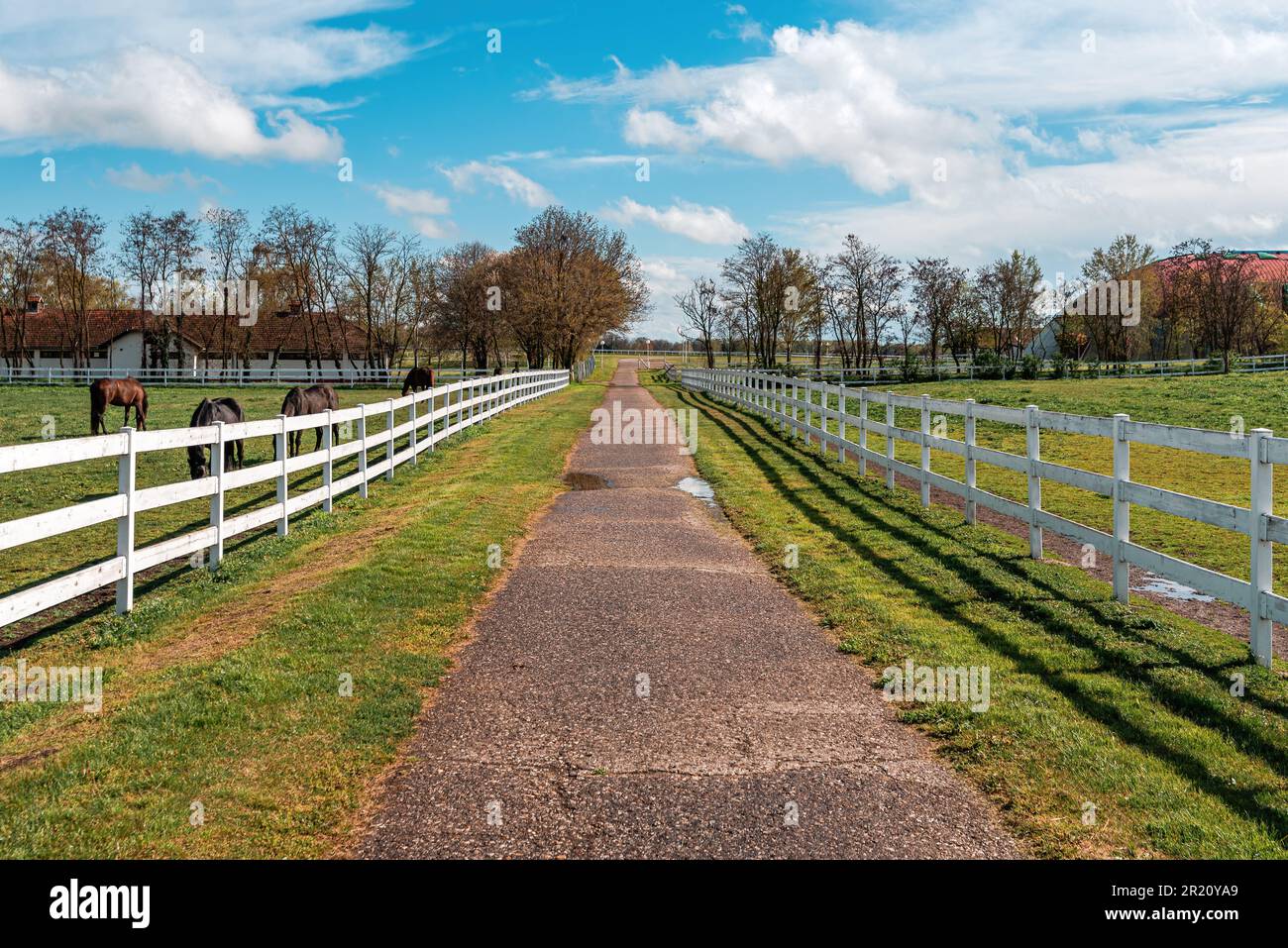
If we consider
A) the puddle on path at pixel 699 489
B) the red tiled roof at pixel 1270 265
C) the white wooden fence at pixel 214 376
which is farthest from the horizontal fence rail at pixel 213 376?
the red tiled roof at pixel 1270 265

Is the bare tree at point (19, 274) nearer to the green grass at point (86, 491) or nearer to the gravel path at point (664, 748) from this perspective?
the green grass at point (86, 491)

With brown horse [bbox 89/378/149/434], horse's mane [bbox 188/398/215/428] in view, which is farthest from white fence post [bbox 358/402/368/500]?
Result: brown horse [bbox 89/378/149/434]

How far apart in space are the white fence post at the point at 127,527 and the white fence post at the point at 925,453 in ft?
30.2

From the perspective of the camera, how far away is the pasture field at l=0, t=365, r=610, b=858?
4.05m

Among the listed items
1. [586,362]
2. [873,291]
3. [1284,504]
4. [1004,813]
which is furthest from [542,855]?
[586,362]

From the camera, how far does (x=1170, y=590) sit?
28.5 feet

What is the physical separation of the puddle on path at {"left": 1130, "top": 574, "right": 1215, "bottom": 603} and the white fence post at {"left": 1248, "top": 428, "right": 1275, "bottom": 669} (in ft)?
6.30

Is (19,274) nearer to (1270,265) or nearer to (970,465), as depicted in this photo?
(970,465)

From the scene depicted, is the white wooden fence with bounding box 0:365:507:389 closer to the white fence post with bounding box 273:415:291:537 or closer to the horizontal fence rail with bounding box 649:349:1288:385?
the horizontal fence rail with bounding box 649:349:1288:385

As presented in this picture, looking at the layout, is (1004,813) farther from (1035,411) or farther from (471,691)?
(1035,411)

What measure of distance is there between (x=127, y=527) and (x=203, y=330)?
81.4 meters

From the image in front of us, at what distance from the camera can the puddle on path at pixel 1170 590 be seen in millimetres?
8391
